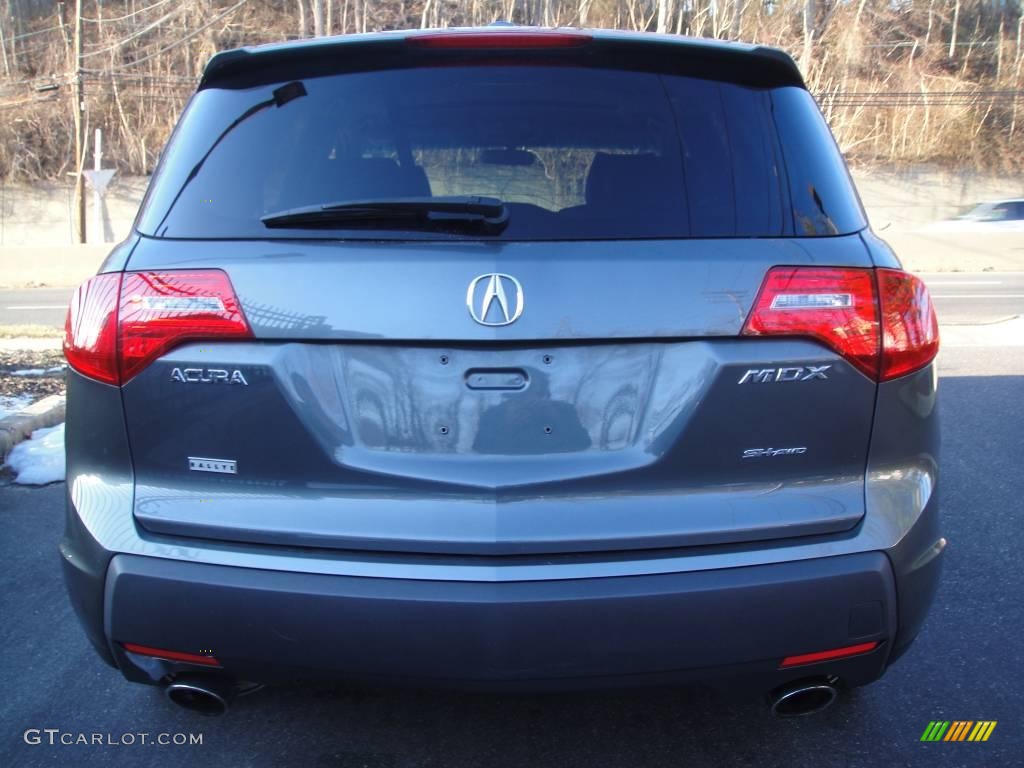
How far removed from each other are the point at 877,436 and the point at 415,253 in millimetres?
1145

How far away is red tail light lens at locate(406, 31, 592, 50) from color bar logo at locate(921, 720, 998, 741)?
7.33 ft

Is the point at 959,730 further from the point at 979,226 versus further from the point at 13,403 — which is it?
the point at 979,226

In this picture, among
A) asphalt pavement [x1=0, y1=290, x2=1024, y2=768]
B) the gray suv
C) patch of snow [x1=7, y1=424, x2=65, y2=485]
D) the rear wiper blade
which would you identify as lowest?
patch of snow [x1=7, y1=424, x2=65, y2=485]

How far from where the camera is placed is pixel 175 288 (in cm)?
193

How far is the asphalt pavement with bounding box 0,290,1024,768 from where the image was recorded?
2.46 meters

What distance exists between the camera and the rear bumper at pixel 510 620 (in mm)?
1814

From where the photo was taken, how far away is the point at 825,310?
1.92 m

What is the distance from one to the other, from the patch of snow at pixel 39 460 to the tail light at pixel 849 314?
4.36m

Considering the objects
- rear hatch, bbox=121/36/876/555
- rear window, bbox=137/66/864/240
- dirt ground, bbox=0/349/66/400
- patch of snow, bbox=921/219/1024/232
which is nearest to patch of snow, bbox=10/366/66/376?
dirt ground, bbox=0/349/66/400

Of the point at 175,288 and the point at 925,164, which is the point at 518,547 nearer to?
the point at 175,288

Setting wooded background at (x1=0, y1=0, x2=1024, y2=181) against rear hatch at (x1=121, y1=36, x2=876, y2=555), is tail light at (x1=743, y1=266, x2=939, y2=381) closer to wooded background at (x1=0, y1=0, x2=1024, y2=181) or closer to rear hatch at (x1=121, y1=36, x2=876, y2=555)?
rear hatch at (x1=121, y1=36, x2=876, y2=555)

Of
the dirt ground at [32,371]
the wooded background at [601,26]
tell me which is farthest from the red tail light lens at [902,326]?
the wooded background at [601,26]

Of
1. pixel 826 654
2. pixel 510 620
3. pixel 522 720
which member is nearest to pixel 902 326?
pixel 826 654

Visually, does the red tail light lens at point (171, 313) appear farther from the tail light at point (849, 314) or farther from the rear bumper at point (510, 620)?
the tail light at point (849, 314)
